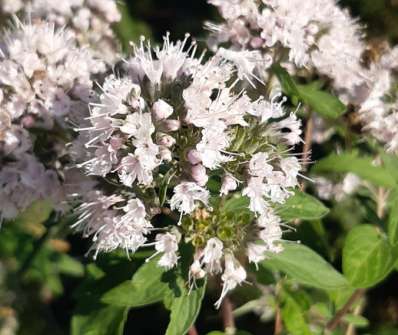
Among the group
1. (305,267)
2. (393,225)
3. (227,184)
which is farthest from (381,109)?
(227,184)

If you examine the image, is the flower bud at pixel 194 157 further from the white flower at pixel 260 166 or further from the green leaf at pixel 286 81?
the green leaf at pixel 286 81

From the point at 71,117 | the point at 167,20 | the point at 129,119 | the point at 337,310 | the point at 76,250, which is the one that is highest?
the point at 129,119

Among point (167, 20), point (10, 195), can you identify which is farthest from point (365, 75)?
point (167, 20)

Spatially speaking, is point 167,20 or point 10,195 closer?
point 10,195

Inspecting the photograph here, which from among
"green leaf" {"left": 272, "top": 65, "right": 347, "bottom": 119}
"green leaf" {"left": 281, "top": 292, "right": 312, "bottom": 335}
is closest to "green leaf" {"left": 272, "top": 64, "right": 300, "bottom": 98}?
"green leaf" {"left": 272, "top": 65, "right": 347, "bottom": 119}

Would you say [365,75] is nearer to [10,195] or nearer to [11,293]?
[10,195]

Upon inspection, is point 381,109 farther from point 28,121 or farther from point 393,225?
point 28,121
